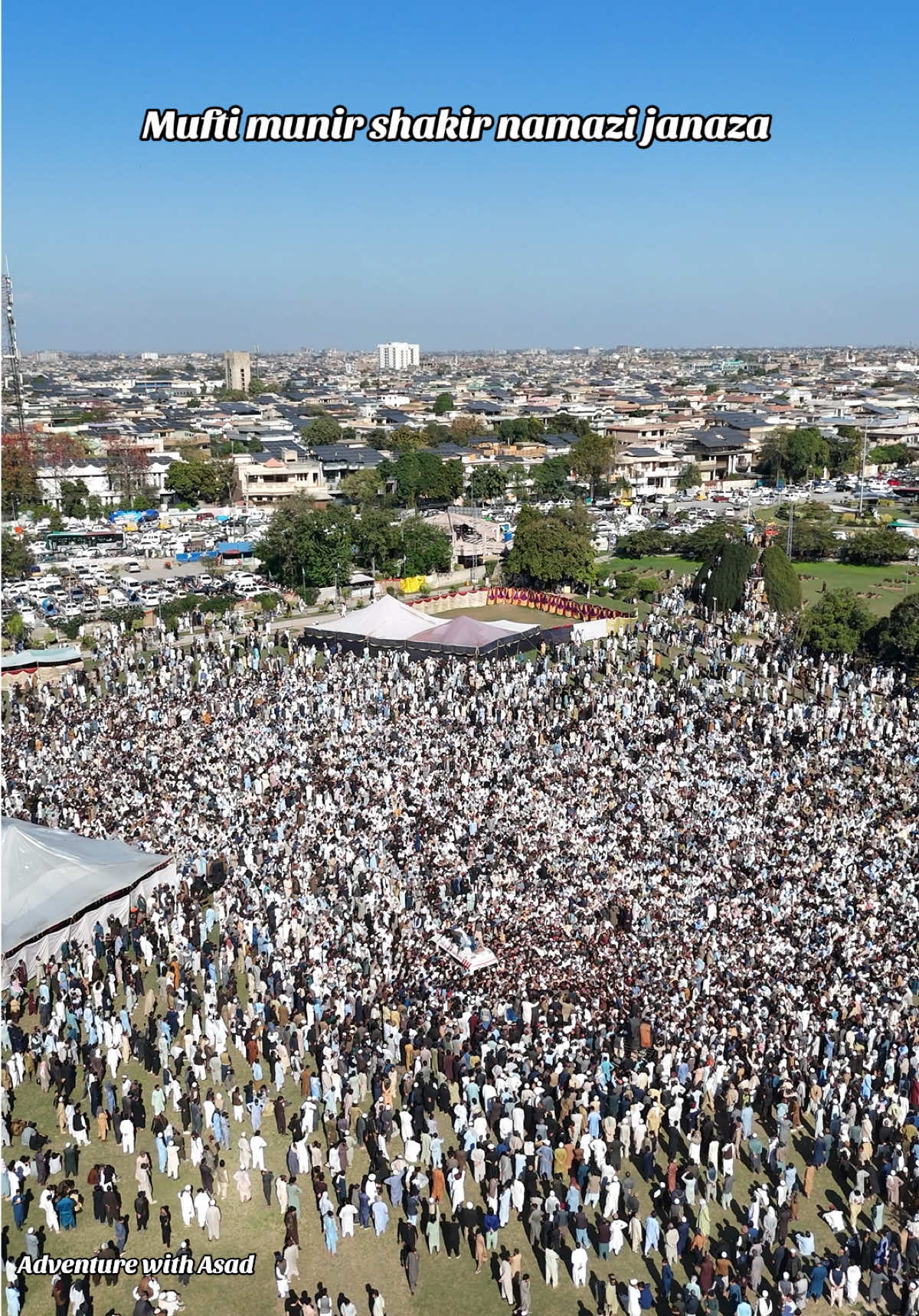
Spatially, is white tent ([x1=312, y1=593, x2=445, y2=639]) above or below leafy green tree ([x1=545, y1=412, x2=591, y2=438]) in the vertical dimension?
below

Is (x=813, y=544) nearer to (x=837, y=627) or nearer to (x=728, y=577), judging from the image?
(x=728, y=577)

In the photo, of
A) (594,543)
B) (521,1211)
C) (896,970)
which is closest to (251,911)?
(521,1211)

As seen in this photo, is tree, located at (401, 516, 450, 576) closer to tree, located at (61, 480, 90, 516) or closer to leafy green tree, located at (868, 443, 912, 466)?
tree, located at (61, 480, 90, 516)

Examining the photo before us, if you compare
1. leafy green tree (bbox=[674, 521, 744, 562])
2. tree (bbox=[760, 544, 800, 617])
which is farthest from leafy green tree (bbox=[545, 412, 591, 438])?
tree (bbox=[760, 544, 800, 617])

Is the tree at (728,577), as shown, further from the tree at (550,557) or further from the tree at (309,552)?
the tree at (309,552)

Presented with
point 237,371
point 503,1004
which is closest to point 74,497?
point 503,1004

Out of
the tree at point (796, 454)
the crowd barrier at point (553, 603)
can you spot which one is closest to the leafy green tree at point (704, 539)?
the crowd barrier at point (553, 603)
